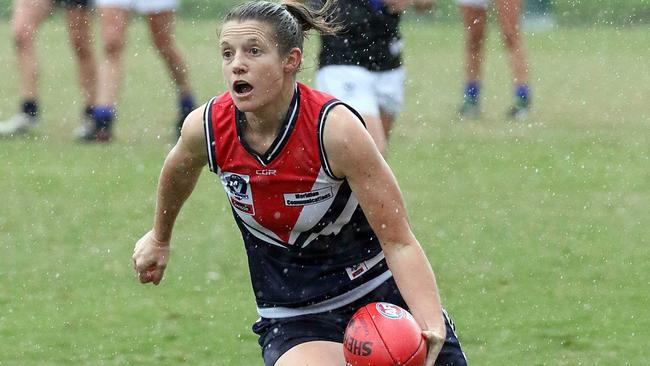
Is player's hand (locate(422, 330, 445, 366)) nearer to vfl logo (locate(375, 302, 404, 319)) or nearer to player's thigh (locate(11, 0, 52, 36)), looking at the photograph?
vfl logo (locate(375, 302, 404, 319))

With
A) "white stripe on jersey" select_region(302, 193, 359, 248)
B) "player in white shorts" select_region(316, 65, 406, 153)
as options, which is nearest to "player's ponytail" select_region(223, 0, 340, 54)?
"white stripe on jersey" select_region(302, 193, 359, 248)

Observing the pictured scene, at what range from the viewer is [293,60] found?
4.32 meters

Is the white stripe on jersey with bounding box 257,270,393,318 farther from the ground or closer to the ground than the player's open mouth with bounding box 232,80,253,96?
closer to the ground

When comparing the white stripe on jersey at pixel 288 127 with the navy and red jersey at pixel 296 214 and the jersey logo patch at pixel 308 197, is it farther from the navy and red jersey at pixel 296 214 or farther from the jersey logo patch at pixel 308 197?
the jersey logo patch at pixel 308 197

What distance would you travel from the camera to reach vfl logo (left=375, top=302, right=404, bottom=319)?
413 centimetres

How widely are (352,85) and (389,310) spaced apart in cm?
290

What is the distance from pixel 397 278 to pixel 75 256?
3681 mm

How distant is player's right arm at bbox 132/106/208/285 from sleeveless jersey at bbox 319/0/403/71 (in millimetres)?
2505

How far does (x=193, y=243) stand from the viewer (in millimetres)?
7789

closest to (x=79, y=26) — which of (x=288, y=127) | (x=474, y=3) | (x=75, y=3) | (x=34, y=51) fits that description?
(x=75, y=3)

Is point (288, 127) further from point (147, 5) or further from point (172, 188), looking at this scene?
point (147, 5)

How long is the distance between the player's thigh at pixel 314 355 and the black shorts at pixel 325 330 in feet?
0.12

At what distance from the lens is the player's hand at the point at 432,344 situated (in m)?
4.05

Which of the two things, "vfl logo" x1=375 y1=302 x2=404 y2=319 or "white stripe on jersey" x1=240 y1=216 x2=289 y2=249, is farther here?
"white stripe on jersey" x1=240 y1=216 x2=289 y2=249
